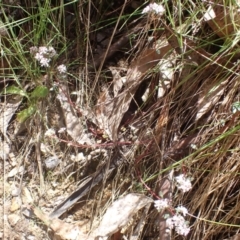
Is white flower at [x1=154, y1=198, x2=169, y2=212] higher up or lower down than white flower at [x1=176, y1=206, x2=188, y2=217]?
higher up

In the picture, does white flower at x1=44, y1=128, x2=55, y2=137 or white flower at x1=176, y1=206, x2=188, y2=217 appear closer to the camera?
white flower at x1=176, y1=206, x2=188, y2=217

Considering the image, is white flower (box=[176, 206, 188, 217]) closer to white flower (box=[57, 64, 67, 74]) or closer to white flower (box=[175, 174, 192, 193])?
white flower (box=[175, 174, 192, 193])

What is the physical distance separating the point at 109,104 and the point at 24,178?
0.36 meters

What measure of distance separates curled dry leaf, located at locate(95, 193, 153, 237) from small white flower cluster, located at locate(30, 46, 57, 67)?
0.47m

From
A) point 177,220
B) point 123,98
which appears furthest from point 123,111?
point 177,220

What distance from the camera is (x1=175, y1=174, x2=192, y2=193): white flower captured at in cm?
144

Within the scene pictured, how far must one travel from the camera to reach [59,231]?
1.59 meters

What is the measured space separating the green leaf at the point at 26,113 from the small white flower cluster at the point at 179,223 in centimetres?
56

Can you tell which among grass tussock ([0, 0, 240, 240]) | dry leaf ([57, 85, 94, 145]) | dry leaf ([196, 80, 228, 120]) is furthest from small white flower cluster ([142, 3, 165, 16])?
dry leaf ([57, 85, 94, 145])

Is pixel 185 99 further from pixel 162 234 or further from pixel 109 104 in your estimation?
pixel 162 234

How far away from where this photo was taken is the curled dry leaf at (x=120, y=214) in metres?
1.51

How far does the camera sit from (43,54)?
5.28 feet

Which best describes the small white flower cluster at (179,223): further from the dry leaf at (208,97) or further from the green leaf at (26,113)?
the green leaf at (26,113)

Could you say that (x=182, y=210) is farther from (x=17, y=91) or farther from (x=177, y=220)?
→ (x=17, y=91)
